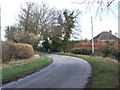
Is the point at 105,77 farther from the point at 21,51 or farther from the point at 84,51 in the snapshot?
the point at 84,51

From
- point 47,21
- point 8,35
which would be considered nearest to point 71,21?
point 47,21

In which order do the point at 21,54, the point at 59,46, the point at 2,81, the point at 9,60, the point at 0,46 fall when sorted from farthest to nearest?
the point at 59,46
the point at 21,54
the point at 9,60
the point at 0,46
the point at 2,81

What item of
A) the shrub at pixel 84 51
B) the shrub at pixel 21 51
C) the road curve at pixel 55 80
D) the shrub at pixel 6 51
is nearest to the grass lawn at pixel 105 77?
the road curve at pixel 55 80

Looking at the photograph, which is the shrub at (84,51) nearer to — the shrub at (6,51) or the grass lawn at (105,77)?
the shrub at (6,51)

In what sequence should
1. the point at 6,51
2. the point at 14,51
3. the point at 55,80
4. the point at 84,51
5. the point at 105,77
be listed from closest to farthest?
the point at 105,77 < the point at 55,80 < the point at 6,51 < the point at 14,51 < the point at 84,51

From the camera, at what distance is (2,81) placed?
11.0 m

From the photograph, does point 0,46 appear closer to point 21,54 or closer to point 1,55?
point 1,55

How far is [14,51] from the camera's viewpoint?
22.5m

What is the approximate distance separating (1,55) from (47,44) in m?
30.1

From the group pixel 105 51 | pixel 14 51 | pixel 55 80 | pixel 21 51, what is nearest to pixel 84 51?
pixel 105 51

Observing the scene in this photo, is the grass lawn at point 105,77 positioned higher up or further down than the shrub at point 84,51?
further down

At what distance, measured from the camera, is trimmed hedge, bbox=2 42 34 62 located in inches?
794

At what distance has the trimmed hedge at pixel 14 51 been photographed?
20.2 m

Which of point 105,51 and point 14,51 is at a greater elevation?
→ point 14,51
